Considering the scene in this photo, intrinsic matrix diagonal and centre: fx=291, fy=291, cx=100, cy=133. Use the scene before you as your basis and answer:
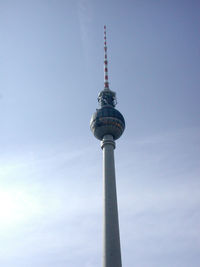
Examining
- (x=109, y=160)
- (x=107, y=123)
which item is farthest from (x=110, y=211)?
(x=107, y=123)

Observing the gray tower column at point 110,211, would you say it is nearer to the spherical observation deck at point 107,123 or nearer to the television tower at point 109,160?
the television tower at point 109,160

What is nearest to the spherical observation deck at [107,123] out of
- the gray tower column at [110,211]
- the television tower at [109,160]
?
the television tower at [109,160]

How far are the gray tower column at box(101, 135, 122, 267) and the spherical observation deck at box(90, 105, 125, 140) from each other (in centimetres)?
179

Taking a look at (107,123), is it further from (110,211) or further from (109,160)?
(110,211)

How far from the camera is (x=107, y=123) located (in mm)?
77625

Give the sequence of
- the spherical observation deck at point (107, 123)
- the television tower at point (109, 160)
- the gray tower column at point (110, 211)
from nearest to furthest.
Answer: the gray tower column at point (110, 211)
the television tower at point (109, 160)
the spherical observation deck at point (107, 123)

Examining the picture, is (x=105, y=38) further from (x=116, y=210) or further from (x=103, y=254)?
(x=103, y=254)

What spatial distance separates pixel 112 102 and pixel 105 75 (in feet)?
36.2

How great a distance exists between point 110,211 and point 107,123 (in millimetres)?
23563

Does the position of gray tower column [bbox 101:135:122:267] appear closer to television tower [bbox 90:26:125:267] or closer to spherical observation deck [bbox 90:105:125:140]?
television tower [bbox 90:26:125:267]

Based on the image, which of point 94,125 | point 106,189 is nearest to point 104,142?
point 94,125

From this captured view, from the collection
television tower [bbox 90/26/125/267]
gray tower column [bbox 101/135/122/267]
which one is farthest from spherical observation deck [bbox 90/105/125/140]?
gray tower column [bbox 101/135/122/267]

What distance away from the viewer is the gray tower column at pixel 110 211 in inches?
2323

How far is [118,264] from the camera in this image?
58.4 metres
